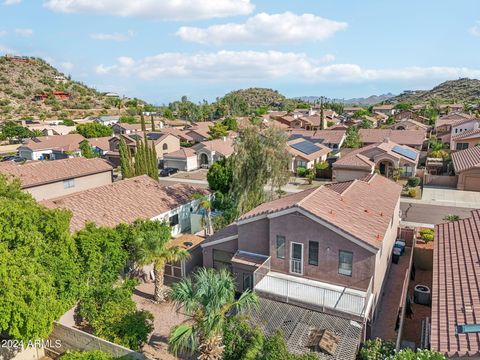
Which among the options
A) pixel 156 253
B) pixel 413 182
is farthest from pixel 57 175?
pixel 413 182

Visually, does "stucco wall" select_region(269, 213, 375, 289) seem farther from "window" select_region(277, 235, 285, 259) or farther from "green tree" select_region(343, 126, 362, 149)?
"green tree" select_region(343, 126, 362, 149)

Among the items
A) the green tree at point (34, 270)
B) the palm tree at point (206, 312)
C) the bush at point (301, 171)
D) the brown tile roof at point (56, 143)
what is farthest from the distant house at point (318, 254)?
the brown tile roof at point (56, 143)

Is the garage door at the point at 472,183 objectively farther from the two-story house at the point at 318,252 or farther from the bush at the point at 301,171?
the two-story house at the point at 318,252

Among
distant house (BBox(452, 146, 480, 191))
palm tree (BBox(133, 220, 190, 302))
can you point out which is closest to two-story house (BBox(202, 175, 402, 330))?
palm tree (BBox(133, 220, 190, 302))

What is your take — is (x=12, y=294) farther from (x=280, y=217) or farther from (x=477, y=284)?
(x=477, y=284)

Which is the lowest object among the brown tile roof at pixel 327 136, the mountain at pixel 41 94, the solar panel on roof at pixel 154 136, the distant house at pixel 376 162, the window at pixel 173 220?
the window at pixel 173 220

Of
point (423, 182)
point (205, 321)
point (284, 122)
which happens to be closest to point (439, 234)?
point (205, 321)

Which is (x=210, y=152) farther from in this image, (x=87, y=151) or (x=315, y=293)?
(x=315, y=293)
